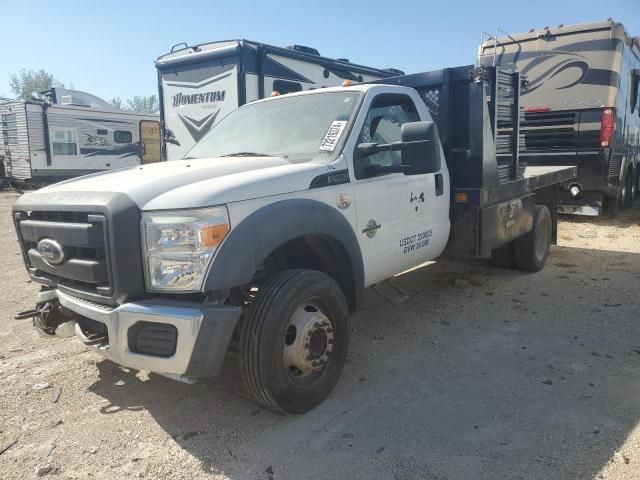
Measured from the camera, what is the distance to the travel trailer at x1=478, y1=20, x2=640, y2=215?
926cm

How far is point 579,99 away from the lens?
9.56 meters

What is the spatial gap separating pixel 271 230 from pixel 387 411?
1.35 meters

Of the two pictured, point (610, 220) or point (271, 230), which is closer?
point (271, 230)

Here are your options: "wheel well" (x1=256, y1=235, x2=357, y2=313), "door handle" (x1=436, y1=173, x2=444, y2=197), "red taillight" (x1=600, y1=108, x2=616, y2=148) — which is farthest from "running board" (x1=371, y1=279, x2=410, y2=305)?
"red taillight" (x1=600, y1=108, x2=616, y2=148)

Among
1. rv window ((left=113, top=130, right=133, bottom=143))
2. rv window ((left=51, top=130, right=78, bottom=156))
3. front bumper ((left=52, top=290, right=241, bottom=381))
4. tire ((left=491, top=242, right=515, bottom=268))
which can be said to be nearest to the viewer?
front bumper ((left=52, top=290, right=241, bottom=381))

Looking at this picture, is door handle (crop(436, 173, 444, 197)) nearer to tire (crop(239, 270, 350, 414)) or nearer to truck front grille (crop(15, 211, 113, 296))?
tire (crop(239, 270, 350, 414))

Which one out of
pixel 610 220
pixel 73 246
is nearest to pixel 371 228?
pixel 73 246

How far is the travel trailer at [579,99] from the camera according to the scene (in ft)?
30.4

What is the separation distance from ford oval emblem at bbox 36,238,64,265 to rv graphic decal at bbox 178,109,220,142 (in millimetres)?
6509

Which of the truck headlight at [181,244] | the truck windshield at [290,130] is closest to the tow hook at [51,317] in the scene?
the truck headlight at [181,244]

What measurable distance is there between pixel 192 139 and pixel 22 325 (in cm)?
568

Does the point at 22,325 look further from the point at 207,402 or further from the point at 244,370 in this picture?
the point at 244,370

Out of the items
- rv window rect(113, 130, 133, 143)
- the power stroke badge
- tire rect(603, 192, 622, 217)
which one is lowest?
tire rect(603, 192, 622, 217)

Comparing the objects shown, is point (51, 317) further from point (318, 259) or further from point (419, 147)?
point (419, 147)
